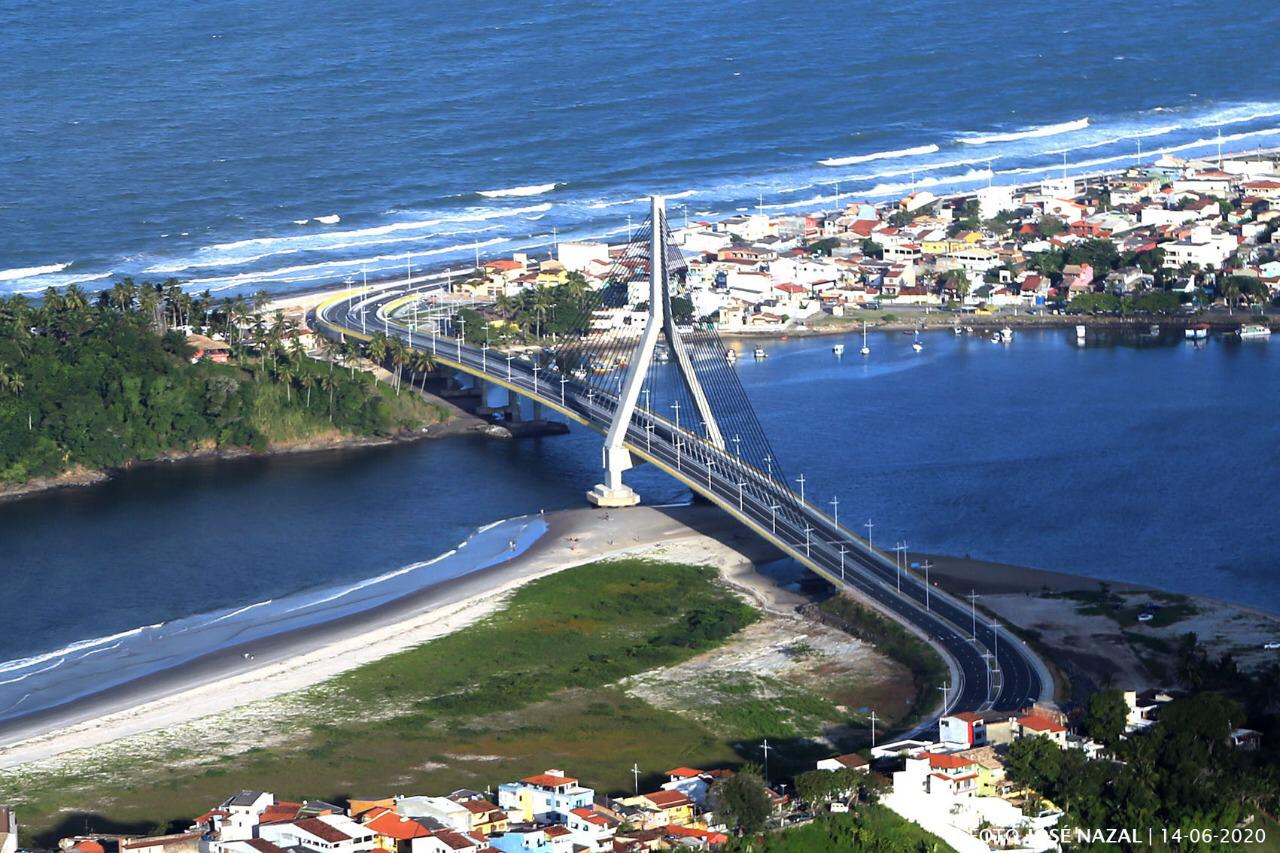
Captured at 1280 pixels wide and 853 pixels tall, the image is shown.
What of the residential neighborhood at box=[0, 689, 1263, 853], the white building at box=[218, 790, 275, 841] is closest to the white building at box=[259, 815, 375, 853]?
the residential neighborhood at box=[0, 689, 1263, 853]

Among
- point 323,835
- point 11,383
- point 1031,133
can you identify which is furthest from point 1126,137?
point 323,835

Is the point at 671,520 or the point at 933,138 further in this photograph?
the point at 933,138

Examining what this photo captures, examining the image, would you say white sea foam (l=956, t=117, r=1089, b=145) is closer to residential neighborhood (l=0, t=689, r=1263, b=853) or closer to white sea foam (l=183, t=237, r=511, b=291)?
white sea foam (l=183, t=237, r=511, b=291)

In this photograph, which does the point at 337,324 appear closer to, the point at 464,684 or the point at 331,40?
the point at 464,684

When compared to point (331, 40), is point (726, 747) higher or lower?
lower

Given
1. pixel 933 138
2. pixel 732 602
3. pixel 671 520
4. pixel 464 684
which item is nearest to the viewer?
pixel 464 684

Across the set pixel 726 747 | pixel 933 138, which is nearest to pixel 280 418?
pixel 726 747
